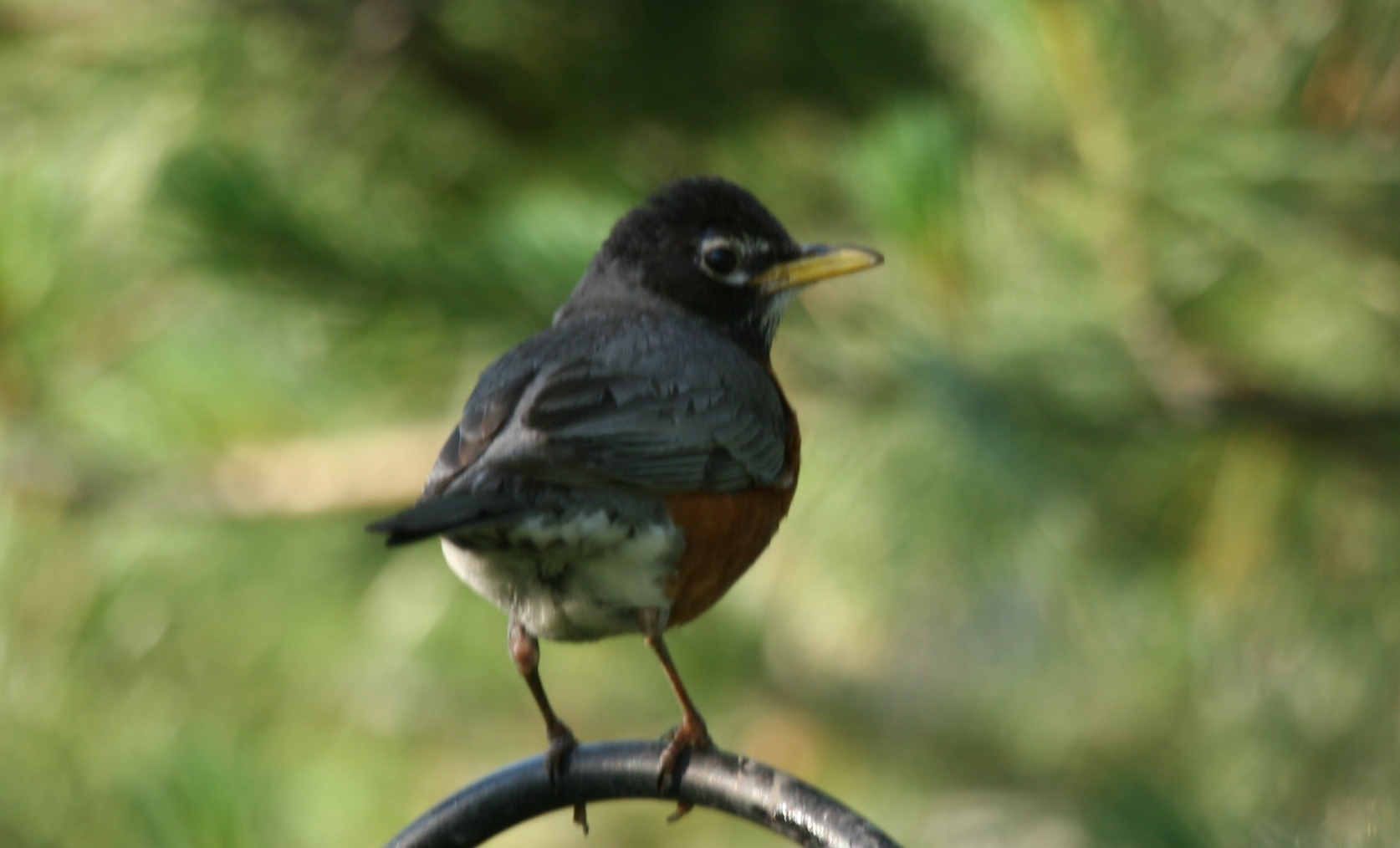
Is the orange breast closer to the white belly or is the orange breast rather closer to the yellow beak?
the white belly

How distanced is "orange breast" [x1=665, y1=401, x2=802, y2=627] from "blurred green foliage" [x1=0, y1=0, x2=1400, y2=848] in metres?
0.60

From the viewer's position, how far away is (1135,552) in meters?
3.79

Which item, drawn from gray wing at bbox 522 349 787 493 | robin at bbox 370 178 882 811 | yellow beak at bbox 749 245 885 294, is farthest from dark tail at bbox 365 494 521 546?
yellow beak at bbox 749 245 885 294

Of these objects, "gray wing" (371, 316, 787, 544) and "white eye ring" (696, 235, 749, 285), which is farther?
"white eye ring" (696, 235, 749, 285)

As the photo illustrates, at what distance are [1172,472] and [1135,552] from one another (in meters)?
0.21

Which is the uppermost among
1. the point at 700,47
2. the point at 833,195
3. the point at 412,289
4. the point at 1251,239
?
the point at 700,47

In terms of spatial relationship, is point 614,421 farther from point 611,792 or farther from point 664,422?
point 611,792

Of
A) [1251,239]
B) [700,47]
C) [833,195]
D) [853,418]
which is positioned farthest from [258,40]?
[1251,239]

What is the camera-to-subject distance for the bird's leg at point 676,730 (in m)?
2.03

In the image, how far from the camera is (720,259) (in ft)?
9.43

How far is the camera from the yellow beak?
2.66 meters

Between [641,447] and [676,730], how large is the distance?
41 centimetres

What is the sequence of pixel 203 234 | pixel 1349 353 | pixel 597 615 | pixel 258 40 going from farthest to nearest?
pixel 258 40 < pixel 1349 353 < pixel 203 234 < pixel 597 615

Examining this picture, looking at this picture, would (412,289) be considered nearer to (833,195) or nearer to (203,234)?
(203,234)
